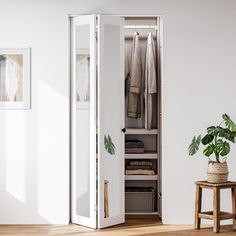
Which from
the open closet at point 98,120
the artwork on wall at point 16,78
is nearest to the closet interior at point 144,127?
the open closet at point 98,120

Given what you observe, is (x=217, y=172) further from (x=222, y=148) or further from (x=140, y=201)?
(x=140, y=201)

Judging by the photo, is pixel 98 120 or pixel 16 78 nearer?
pixel 98 120

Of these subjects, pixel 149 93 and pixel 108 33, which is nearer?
pixel 108 33

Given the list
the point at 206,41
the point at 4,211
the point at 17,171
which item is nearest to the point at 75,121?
the point at 17,171

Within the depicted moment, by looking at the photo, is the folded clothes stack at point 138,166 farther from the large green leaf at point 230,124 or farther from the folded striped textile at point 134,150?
the large green leaf at point 230,124

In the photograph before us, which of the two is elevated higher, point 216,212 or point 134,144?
point 134,144

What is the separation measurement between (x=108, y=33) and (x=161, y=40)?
679 millimetres

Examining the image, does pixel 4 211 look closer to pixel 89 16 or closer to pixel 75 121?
pixel 75 121

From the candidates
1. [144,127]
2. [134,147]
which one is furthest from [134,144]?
[144,127]

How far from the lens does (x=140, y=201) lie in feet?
A: 24.4

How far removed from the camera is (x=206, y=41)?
22.1 ft

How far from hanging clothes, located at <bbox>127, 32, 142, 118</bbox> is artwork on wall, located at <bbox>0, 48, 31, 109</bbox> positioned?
136cm

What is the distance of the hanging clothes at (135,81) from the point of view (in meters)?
7.39

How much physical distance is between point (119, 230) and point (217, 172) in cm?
119
